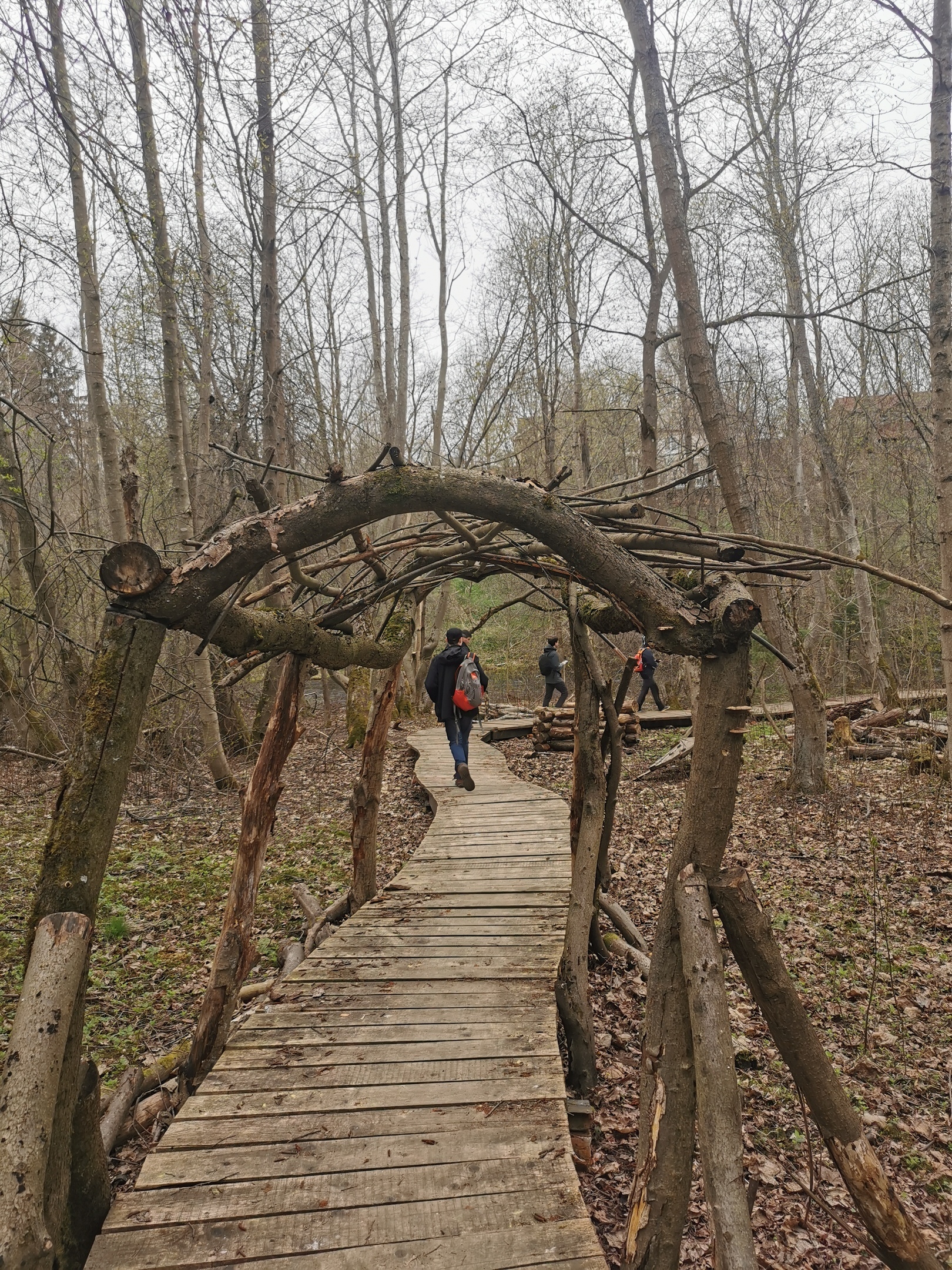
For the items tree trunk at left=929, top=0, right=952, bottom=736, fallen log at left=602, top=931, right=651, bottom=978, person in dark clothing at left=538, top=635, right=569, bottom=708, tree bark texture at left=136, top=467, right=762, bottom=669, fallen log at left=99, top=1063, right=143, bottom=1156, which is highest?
tree trunk at left=929, top=0, right=952, bottom=736

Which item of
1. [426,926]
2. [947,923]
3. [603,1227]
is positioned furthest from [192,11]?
[947,923]

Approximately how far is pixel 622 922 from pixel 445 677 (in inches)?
176

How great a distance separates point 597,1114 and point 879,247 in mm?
18960

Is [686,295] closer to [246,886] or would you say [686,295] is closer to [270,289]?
[270,289]

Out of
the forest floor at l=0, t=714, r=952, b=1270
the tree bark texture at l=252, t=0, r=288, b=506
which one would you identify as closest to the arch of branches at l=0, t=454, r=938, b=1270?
the forest floor at l=0, t=714, r=952, b=1270

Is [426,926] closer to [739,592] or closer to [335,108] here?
[739,592]

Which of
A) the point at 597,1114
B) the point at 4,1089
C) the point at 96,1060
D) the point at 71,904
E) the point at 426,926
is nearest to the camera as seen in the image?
the point at 4,1089

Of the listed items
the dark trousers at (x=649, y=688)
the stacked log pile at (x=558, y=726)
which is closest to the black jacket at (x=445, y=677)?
the stacked log pile at (x=558, y=726)

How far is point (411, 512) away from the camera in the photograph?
2.50 m

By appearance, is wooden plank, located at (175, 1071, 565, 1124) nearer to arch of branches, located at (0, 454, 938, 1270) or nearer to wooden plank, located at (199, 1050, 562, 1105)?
wooden plank, located at (199, 1050, 562, 1105)

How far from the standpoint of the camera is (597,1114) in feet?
13.9

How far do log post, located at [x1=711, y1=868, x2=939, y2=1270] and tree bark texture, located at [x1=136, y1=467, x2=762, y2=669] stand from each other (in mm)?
1020

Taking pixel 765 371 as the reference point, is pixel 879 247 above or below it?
above

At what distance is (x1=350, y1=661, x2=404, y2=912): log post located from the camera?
620 cm
